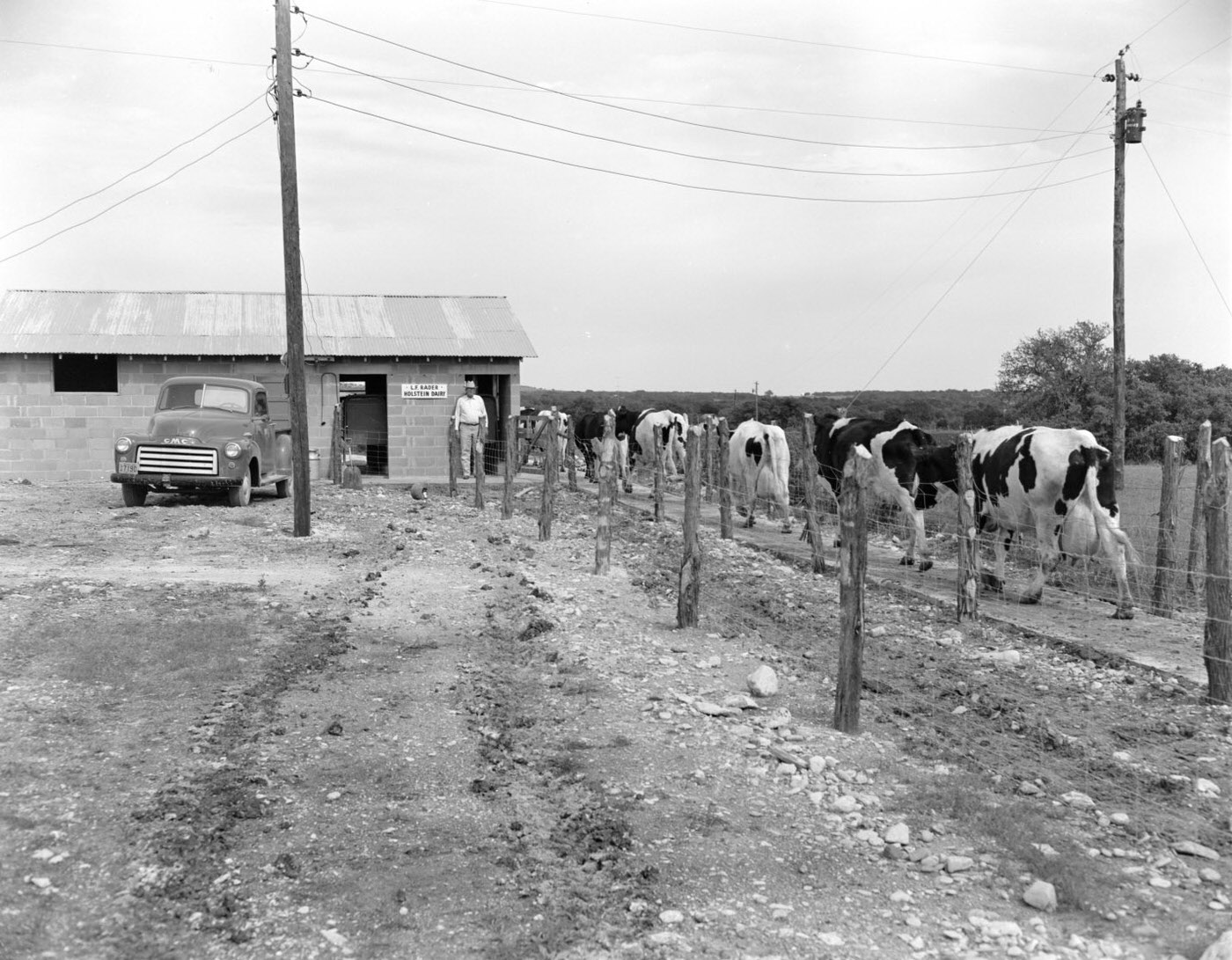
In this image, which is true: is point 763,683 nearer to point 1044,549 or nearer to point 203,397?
point 1044,549

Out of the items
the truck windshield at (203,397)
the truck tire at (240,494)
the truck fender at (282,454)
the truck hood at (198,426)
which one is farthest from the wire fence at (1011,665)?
the truck fender at (282,454)

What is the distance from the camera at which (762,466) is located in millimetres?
18016

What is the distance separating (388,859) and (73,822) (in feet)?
5.10

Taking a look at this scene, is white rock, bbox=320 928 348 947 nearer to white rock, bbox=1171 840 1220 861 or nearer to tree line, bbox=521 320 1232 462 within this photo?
white rock, bbox=1171 840 1220 861

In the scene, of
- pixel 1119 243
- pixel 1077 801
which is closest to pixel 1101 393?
pixel 1119 243

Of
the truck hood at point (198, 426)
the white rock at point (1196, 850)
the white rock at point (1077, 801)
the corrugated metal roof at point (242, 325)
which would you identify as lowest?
the white rock at point (1196, 850)

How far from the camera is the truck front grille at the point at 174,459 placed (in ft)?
59.7

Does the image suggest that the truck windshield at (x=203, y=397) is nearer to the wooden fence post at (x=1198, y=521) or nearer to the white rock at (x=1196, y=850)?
the wooden fence post at (x=1198, y=521)

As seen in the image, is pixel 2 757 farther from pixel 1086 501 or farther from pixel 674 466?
pixel 674 466

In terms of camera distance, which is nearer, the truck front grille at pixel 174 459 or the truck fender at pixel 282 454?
the truck front grille at pixel 174 459

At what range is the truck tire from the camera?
18.7m

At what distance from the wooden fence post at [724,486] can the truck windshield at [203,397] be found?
26.6ft

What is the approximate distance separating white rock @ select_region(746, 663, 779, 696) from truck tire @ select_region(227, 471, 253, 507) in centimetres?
1293

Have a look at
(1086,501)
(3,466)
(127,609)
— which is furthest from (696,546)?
(3,466)
